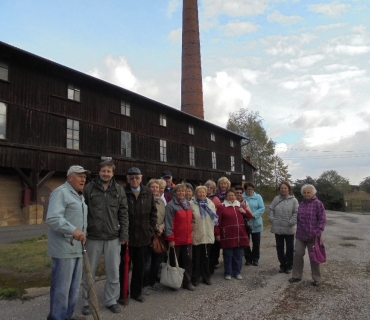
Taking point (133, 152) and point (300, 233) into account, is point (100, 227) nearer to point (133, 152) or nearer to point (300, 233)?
point (300, 233)

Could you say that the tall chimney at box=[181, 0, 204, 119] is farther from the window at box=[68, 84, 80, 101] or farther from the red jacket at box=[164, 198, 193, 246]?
the red jacket at box=[164, 198, 193, 246]

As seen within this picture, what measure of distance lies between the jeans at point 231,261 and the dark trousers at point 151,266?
1205 mm

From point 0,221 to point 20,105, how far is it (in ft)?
19.0

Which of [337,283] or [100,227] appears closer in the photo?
[100,227]

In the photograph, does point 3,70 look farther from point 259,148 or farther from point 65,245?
point 259,148

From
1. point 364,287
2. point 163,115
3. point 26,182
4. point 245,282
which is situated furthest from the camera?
point 163,115

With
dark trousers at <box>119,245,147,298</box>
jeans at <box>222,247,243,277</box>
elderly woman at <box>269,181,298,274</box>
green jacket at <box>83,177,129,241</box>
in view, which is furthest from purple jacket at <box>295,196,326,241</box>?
green jacket at <box>83,177,129,241</box>

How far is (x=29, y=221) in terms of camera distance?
15.9 m

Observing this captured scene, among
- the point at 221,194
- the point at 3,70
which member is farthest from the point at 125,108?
the point at 221,194

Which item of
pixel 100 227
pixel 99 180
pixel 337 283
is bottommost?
pixel 337 283

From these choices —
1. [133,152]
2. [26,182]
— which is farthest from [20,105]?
[133,152]

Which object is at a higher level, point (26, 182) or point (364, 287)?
point (26, 182)

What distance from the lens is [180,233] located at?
5.14 meters

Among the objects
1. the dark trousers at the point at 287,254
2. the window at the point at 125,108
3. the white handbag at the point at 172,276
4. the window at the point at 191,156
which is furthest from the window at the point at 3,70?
the window at the point at 191,156
